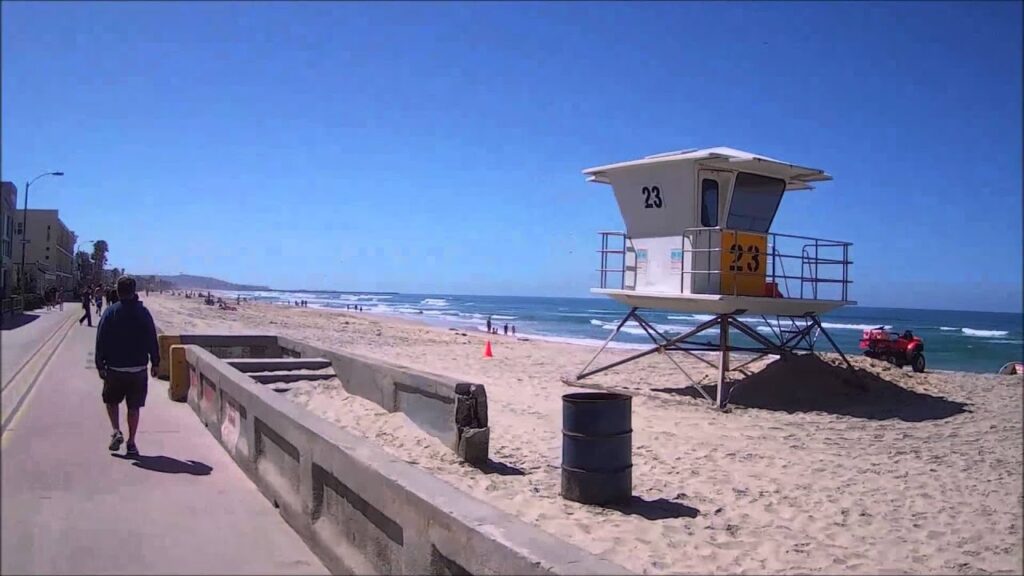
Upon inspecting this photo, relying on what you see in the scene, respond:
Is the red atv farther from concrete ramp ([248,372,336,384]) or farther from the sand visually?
concrete ramp ([248,372,336,384])

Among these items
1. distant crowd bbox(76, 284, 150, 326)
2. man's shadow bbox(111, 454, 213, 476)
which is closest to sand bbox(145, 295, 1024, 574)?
man's shadow bbox(111, 454, 213, 476)

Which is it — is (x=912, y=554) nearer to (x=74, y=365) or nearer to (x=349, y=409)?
(x=349, y=409)

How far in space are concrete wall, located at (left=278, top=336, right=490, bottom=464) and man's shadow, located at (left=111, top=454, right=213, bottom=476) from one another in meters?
2.43

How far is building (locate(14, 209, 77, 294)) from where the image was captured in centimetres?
992

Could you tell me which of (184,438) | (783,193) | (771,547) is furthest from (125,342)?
(783,193)

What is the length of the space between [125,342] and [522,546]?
5.38m

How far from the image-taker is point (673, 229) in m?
14.0

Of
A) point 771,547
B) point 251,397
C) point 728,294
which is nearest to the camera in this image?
point 771,547

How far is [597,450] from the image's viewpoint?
6.71 meters

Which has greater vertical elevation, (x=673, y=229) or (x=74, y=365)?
(x=673, y=229)

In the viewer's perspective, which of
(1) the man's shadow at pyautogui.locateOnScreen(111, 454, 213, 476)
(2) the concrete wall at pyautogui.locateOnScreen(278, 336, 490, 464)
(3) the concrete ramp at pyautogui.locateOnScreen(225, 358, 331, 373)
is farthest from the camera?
(3) the concrete ramp at pyautogui.locateOnScreen(225, 358, 331, 373)

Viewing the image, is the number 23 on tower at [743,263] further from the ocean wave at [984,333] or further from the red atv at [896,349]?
the ocean wave at [984,333]

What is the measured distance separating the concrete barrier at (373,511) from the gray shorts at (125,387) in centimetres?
123

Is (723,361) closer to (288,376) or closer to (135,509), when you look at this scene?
(288,376)
